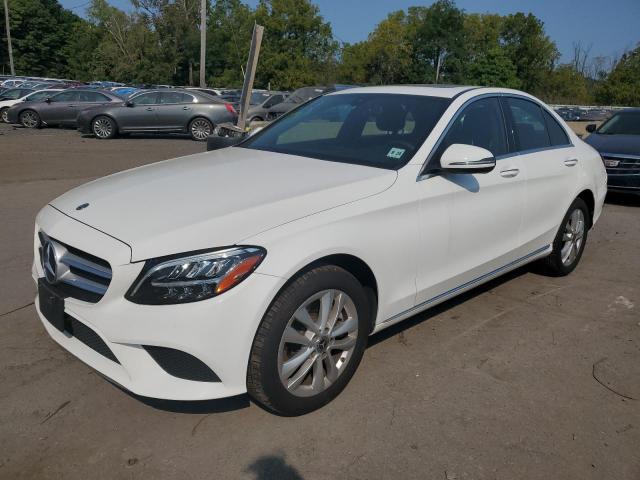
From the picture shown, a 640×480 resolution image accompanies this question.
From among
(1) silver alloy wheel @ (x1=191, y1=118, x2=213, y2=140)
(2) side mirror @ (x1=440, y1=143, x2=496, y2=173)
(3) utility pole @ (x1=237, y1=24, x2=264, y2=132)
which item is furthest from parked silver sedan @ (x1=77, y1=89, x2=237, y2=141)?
(2) side mirror @ (x1=440, y1=143, x2=496, y2=173)

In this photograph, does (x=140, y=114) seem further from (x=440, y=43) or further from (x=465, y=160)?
(x=440, y=43)

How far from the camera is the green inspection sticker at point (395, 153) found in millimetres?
3422

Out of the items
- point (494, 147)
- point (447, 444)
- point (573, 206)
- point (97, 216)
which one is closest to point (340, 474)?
point (447, 444)

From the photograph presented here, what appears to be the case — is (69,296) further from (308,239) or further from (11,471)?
(308,239)

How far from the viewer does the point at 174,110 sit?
17500 millimetres

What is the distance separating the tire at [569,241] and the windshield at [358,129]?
73.8 inches

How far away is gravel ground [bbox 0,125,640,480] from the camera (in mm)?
2549

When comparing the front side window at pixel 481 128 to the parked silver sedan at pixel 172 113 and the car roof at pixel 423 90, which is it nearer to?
the car roof at pixel 423 90

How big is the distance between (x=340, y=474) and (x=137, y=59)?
65211 millimetres

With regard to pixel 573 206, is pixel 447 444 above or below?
below

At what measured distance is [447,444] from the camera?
2.71m

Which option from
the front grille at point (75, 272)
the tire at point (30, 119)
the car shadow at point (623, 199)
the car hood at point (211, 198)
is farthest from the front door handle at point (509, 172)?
the tire at point (30, 119)

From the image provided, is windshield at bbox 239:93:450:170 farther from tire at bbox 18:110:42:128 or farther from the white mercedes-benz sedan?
tire at bbox 18:110:42:128

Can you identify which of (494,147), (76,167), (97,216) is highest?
(494,147)
